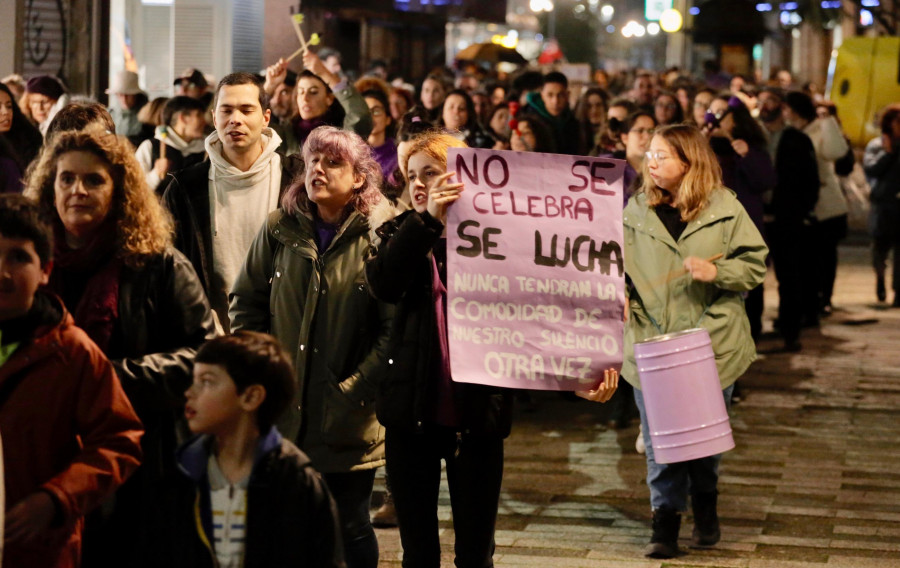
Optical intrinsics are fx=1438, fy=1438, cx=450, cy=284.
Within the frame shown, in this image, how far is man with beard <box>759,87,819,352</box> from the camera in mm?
12773

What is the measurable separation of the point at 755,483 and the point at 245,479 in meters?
5.08

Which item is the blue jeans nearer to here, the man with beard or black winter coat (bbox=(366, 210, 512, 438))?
black winter coat (bbox=(366, 210, 512, 438))

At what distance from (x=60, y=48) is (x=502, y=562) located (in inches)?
348

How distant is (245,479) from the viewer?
3822 millimetres

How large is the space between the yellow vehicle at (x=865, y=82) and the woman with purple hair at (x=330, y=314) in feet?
86.6

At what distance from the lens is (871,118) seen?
30531 millimetres

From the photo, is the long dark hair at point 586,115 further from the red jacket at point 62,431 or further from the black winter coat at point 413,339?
the red jacket at point 62,431

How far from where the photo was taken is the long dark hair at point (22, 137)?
9391mm

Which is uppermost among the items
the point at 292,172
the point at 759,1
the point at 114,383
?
the point at 759,1

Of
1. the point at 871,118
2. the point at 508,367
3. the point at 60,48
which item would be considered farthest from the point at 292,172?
the point at 871,118

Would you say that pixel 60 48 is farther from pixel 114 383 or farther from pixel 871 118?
pixel 871 118

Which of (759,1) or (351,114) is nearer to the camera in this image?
(351,114)

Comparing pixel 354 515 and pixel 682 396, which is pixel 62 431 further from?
pixel 682 396

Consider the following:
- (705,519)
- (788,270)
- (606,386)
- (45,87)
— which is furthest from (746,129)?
(606,386)
